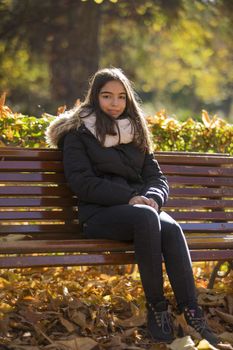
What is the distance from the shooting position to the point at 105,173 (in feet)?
14.5

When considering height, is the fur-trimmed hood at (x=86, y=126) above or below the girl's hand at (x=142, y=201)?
above

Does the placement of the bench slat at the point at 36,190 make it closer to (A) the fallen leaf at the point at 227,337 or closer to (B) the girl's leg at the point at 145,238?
(B) the girl's leg at the point at 145,238

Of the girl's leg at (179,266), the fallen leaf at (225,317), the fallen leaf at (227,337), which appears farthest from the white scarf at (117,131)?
the fallen leaf at (227,337)

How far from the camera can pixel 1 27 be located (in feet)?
35.4

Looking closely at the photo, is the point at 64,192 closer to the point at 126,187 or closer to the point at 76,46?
the point at 126,187

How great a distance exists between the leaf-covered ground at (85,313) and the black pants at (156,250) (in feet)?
0.55

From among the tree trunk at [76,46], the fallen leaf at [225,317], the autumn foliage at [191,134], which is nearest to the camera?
the fallen leaf at [225,317]

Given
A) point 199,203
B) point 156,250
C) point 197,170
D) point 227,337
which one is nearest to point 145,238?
point 156,250

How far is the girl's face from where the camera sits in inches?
178

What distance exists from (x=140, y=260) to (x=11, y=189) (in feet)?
3.24

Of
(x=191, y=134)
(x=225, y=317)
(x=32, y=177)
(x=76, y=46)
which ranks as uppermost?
(x=76, y=46)

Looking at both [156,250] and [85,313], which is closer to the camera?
[156,250]

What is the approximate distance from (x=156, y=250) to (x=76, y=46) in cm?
811

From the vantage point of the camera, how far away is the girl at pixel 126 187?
12.8 ft
